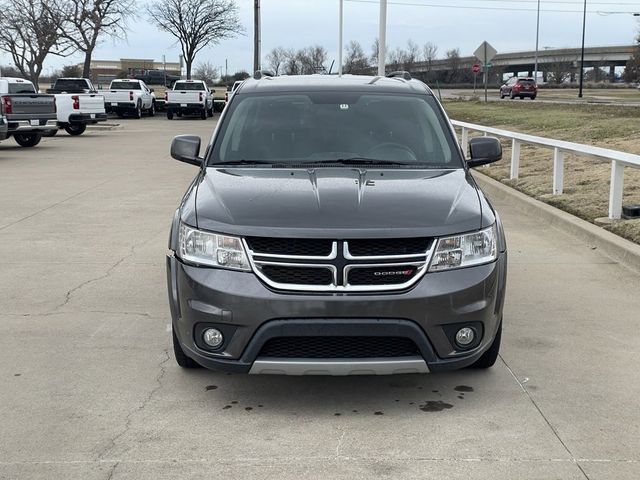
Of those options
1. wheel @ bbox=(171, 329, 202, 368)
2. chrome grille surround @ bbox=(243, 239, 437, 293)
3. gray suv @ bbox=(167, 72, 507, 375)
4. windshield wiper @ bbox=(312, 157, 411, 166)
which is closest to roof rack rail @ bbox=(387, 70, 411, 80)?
windshield wiper @ bbox=(312, 157, 411, 166)

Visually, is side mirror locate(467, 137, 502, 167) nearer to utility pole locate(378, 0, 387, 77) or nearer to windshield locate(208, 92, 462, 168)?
windshield locate(208, 92, 462, 168)

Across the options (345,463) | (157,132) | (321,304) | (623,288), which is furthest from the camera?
(157,132)

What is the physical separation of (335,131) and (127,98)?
3394cm

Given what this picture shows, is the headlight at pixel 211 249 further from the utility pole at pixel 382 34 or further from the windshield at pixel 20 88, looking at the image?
the windshield at pixel 20 88

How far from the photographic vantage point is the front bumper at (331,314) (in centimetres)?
389

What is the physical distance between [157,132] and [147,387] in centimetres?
2539

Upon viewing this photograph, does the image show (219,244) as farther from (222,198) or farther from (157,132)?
(157,132)

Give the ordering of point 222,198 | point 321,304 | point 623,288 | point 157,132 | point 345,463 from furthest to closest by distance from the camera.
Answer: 1. point 157,132
2. point 623,288
3. point 222,198
4. point 321,304
5. point 345,463

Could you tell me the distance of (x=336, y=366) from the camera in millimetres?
3957

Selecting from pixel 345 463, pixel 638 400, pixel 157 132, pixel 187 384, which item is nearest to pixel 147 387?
pixel 187 384

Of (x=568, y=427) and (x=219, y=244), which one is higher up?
(x=219, y=244)

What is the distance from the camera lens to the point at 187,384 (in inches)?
182

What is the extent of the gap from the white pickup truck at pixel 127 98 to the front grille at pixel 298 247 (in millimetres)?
34374

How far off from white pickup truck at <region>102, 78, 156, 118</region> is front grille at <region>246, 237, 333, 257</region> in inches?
1353
